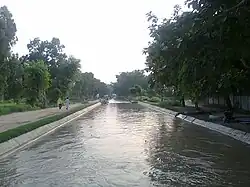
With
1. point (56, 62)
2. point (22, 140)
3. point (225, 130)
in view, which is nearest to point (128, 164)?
point (22, 140)

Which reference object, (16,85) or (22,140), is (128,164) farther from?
(16,85)

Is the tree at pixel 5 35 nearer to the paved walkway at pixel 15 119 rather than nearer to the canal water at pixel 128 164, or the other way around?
the paved walkway at pixel 15 119

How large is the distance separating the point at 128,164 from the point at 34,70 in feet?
139

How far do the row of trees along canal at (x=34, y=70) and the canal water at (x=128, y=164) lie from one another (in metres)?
22.3

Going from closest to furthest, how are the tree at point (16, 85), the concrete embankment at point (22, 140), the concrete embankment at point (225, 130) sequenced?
the concrete embankment at point (22, 140) → the concrete embankment at point (225, 130) → the tree at point (16, 85)

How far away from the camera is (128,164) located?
11.8m

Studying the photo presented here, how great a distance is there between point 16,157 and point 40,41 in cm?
6051

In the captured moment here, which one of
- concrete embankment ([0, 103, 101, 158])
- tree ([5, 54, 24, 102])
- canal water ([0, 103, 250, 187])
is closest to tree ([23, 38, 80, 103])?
tree ([5, 54, 24, 102])

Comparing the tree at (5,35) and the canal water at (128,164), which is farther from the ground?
the tree at (5,35)

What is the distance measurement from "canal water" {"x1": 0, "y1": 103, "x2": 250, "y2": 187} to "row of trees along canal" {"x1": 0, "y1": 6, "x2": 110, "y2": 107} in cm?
2231

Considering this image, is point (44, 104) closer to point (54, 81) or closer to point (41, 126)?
point (54, 81)

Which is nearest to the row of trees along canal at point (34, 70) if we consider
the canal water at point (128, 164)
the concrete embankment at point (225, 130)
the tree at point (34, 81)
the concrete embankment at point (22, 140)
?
the tree at point (34, 81)

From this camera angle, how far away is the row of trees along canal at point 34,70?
37.6 m

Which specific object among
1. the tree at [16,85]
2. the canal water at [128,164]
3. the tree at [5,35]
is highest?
the tree at [5,35]
